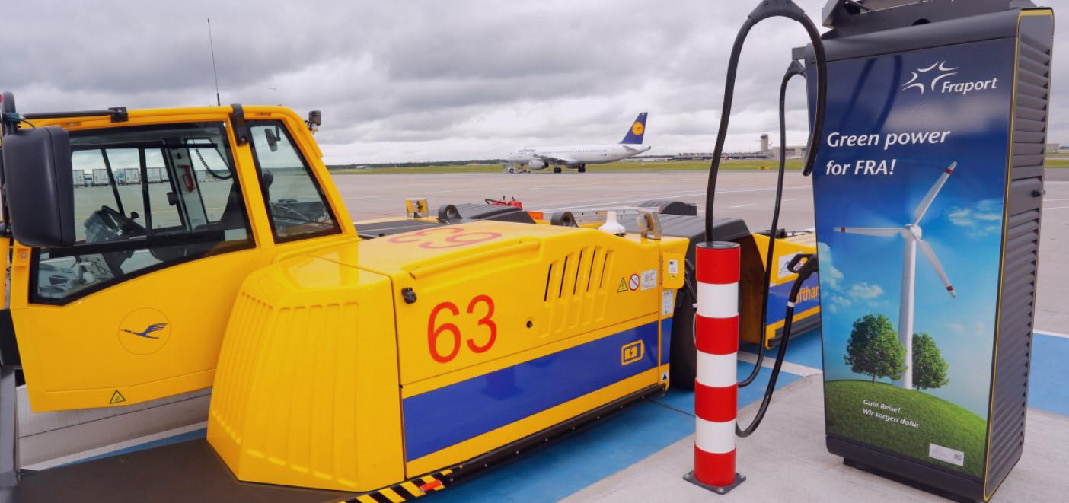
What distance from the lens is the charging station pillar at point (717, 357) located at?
119 inches

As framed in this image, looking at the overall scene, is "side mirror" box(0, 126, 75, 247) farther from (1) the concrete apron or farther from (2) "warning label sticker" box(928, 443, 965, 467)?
(2) "warning label sticker" box(928, 443, 965, 467)

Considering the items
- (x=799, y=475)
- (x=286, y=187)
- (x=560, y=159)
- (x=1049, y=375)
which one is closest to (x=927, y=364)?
(x=799, y=475)

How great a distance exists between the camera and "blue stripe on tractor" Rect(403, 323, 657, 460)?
2.98 metres

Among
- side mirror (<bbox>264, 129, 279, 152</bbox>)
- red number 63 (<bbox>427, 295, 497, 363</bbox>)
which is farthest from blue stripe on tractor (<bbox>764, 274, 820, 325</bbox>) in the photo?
side mirror (<bbox>264, 129, 279, 152</bbox>)

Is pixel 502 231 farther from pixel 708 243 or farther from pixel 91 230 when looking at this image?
pixel 91 230

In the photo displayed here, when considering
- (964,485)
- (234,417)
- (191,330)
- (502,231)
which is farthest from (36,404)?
(964,485)

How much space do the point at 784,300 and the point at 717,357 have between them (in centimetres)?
254

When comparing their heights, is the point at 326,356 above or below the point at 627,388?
above

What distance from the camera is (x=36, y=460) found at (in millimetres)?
3658

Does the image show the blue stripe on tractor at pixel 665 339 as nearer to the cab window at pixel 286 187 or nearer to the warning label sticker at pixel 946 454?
the warning label sticker at pixel 946 454

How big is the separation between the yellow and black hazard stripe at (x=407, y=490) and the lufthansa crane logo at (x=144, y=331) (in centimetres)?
127

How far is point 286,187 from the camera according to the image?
3.51 metres

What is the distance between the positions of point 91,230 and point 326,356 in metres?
1.38

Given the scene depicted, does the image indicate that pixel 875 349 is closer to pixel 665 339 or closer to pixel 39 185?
pixel 665 339
